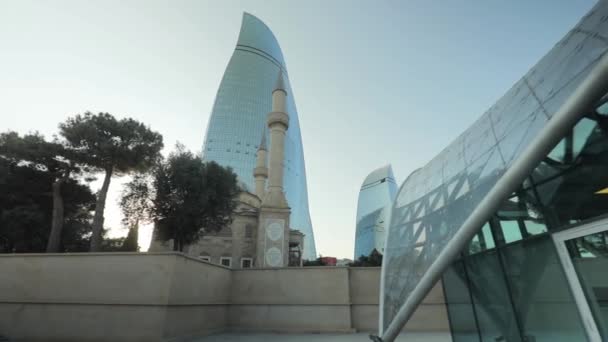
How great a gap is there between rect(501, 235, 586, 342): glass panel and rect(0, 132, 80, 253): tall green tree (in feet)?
83.7

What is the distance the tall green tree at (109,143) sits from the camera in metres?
22.0

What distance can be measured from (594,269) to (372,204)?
124m

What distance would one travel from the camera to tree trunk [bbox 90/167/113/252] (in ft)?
65.2

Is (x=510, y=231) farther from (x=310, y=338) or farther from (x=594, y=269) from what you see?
(x=310, y=338)

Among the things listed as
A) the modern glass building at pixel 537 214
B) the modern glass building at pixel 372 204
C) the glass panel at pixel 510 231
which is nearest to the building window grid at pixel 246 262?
the modern glass building at pixel 537 214

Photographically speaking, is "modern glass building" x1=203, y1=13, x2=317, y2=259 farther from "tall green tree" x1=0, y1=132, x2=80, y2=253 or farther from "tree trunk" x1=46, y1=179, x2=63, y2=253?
"tree trunk" x1=46, y1=179, x2=63, y2=253

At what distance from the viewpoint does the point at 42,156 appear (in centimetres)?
2261

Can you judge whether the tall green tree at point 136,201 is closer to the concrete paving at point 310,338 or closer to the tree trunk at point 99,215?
the tree trunk at point 99,215

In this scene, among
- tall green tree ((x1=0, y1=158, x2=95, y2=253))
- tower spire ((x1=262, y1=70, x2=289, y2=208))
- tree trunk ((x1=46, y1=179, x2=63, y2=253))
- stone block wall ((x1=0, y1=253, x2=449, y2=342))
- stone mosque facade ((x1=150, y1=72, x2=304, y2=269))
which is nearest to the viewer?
stone block wall ((x1=0, y1=253, x2=449, y2=342))

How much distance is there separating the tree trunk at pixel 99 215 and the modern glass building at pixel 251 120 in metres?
57.5

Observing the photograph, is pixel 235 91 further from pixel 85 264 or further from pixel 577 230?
pixel 577 230

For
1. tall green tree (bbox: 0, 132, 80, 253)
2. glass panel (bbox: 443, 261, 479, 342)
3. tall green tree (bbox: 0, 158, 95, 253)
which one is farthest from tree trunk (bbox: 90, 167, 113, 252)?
glass panel (bbox: 443, 261, 479, 342)

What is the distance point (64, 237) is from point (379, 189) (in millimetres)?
112083

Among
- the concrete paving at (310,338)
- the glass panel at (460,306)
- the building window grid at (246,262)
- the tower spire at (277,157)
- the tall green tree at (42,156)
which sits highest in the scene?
the tower spire at (277,157)
